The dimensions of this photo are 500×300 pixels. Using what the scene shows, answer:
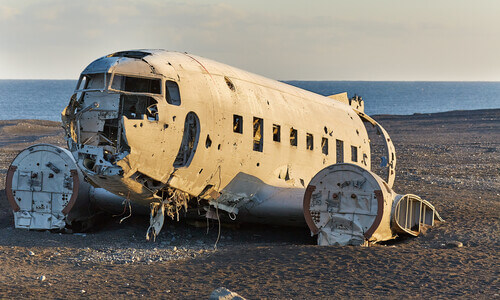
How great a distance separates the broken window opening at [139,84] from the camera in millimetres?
12463

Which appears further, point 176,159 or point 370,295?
point 176,159

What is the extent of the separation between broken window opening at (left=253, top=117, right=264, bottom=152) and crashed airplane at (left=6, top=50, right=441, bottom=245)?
4cm

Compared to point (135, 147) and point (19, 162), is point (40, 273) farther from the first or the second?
point (19, 162)

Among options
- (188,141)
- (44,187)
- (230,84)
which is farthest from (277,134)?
(44,187)

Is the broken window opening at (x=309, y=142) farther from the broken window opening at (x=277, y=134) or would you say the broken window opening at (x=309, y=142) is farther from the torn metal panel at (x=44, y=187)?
the torn metal panel at (x=44, y=187)

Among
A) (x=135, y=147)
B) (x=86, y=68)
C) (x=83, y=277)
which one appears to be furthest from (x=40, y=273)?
(x=86, y=68)

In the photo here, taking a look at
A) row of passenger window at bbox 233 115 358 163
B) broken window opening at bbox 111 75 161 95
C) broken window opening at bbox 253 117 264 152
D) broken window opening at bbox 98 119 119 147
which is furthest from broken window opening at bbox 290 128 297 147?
broken window opening at bbox 98 119 119 147

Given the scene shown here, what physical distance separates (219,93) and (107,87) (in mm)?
2839

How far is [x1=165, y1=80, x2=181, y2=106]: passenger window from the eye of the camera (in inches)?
509

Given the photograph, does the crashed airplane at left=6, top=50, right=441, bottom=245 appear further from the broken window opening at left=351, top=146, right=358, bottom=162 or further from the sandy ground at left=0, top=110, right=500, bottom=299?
the broken window opening at left=351, top=146, right=358, bottom=162

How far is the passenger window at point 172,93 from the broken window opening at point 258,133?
2737 millimetres

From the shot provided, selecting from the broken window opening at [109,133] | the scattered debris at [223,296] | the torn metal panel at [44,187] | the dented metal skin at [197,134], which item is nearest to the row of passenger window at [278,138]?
the dented metal skin at [197,134]

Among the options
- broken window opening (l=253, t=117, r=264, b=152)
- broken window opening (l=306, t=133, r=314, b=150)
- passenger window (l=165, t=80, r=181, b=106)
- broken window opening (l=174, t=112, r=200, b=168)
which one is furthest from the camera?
broken window opening (l=306, t=133, r=314, b=150)

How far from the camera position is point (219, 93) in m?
14.1
